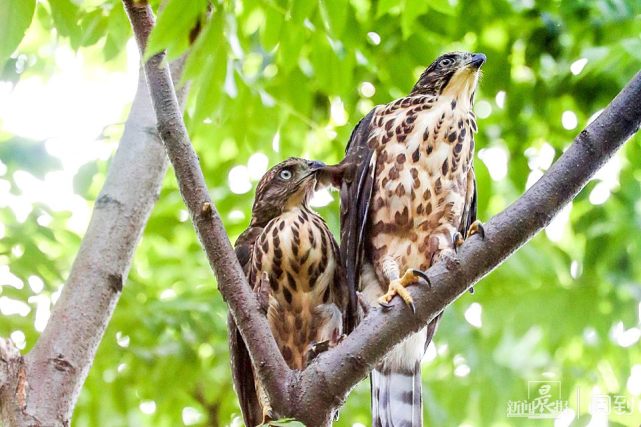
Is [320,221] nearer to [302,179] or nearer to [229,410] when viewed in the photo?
[302,179]

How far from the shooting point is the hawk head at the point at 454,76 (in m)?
3.38

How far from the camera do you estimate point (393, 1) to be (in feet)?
10.9

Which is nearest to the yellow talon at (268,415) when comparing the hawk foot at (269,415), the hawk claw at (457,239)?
the hawk foot at (269,415)

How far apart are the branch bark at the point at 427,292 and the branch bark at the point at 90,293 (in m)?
0.59

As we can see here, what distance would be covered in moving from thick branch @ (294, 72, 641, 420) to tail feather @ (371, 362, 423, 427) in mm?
904

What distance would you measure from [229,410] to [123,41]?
1.99 metres

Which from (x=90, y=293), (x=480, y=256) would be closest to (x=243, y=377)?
(x=90, y=293)

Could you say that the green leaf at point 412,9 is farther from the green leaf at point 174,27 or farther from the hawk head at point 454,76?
the green leaf at point 174,27

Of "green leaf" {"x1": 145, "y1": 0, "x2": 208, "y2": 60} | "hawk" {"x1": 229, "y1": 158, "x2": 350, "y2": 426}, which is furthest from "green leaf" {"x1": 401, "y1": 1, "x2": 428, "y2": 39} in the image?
"green leaf" {"x1": 145, "y1": 0, "x2": 208, "y2": 60}

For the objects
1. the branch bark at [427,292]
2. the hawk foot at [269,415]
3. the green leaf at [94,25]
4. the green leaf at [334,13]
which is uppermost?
the green leaf at [94,25]

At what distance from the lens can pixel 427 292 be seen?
7.20 feet

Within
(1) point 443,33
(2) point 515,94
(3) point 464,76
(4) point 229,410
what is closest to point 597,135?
(3) point 464,76

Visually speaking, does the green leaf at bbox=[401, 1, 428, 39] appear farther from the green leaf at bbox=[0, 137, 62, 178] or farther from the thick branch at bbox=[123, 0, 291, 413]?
the green leaf at bbox=[0, 137, 62, 178]

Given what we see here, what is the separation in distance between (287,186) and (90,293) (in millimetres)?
950
